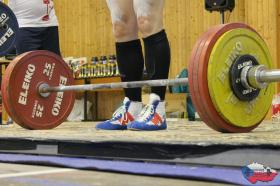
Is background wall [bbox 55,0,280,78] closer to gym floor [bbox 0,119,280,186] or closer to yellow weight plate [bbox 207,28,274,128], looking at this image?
yellow weight plate [bbox 207,28,274,128]

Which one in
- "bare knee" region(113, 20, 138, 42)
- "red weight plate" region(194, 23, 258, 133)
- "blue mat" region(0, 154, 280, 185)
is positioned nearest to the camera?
"blue mat" region(0, 154, 280, 185)

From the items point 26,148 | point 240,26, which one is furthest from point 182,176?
point 26,148

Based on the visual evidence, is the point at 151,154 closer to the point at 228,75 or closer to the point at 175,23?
the point at 228,75

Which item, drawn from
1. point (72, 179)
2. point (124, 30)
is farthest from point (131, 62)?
point (72, 179)

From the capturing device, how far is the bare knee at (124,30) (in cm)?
186

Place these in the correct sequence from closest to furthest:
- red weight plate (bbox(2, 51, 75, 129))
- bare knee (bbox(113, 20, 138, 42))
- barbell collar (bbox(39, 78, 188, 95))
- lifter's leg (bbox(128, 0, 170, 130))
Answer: barbell collar (bbox(39, 78, 188, 95)) → lifter's leg (bbox(128, 0, 170, 130)) → bare knee (bbox(113, 20, 138, 42)) → red weight plate (bbox(2, 51, 75, 129))

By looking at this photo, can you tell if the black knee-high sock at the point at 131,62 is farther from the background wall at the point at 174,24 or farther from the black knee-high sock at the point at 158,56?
the background wall at the point at 174,24

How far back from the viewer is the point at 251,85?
4.48 ft

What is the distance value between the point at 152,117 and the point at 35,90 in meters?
0.67

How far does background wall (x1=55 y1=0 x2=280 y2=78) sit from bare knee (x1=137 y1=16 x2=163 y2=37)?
3020mm

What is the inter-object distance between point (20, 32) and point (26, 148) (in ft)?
4.45

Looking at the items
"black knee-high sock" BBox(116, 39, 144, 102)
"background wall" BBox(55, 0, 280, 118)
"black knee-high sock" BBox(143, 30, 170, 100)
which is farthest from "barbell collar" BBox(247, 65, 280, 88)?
"background wall" BBox(55, 0, 280, 118)

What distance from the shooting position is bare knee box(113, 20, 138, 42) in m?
1.86

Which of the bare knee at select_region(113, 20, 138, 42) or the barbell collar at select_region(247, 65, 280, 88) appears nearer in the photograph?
the barbell collar at select_region(247, 65, 280, 88)
